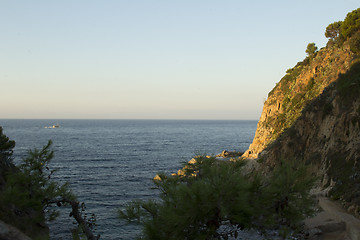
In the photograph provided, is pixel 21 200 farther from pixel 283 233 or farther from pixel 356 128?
pixel 356 128

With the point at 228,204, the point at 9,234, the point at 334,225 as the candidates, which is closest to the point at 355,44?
the point at 334,225

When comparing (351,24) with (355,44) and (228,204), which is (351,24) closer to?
(355,44)

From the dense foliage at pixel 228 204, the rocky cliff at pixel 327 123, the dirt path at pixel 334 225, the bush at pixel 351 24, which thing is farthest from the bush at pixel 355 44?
the dense foliage at pixel 228 204

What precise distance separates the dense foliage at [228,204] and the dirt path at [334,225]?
1161cm

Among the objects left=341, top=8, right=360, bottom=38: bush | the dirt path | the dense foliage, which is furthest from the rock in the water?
left=341, top=8, right=360, bottom=38: bush

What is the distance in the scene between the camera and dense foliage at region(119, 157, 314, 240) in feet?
37.5

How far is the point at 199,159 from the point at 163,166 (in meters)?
64.4

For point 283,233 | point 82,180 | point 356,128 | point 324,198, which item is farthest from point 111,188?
point 283,233

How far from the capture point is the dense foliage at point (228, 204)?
11.4m

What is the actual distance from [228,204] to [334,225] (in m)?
16.7

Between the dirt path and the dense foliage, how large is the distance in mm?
11615

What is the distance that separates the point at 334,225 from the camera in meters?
23.2

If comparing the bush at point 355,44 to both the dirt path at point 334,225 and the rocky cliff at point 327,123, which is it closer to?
the rocky cliff at point 327,123

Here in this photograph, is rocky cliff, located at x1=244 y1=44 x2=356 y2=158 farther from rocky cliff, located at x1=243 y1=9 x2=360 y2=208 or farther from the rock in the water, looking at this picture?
the rock in the water
